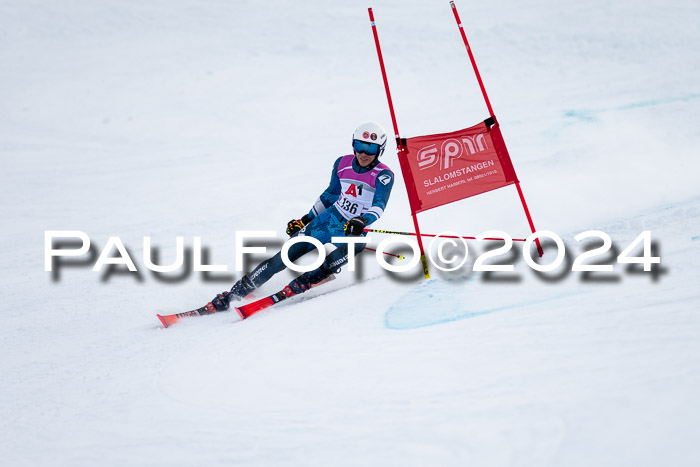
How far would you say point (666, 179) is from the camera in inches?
289

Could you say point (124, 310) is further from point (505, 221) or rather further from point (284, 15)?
point (284, 15)

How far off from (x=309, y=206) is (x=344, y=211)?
8.37 ft

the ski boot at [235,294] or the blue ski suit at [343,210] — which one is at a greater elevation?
the blue ski suit at [343,210]

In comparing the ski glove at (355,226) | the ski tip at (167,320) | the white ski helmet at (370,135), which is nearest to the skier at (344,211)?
the white ski helmet at (370,135)

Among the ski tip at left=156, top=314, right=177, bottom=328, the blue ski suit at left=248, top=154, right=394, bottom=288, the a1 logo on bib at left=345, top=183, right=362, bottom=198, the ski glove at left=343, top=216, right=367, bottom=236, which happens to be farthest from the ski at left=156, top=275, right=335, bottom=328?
the a1 logo on bib at left=345, top=183, right=362, bottom=198

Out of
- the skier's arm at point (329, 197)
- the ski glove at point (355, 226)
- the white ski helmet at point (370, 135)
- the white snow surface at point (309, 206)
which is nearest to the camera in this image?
the white snow surface at point (309, 206)

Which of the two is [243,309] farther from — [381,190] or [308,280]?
[381,190]

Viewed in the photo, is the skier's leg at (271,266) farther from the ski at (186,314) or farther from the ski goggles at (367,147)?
the ski goggles at (367,147)

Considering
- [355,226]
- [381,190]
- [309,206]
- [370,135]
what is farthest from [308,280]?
[309,206]

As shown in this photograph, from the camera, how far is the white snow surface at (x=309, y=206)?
10.1ft

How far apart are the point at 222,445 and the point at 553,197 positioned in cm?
553

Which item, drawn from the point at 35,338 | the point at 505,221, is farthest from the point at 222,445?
the point at 505,221

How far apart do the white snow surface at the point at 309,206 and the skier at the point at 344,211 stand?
0.80 feet

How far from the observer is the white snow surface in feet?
10.1
